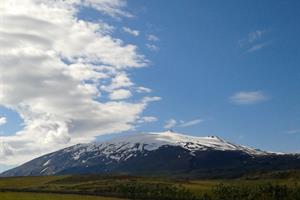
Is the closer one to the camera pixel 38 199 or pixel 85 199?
pixel 38 199

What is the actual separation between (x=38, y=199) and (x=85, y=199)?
21.5 meters

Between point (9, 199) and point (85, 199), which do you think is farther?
point (85, 199)

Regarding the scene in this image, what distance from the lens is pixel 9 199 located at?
438 ft

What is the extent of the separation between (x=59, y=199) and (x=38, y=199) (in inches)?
380

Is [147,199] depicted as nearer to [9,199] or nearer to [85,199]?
[85,199]

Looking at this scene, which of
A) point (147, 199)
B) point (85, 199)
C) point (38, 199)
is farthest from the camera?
point (147, 199)

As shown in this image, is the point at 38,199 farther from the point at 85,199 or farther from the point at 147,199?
the point at 147,199

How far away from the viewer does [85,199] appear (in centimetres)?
16188

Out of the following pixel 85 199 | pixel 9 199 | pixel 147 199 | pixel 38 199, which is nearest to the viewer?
pixel 9 199

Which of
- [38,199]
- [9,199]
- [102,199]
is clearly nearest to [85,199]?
[102,199]

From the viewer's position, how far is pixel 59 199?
5999 inches

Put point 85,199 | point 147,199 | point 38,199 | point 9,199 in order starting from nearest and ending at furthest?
1. point 9,199
2. point 38,199
3. point 85,199
4. point 147,199

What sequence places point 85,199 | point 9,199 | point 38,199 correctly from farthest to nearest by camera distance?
point 85,199
point 38,199
point 9,199

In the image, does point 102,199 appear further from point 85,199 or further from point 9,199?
point 9,199
